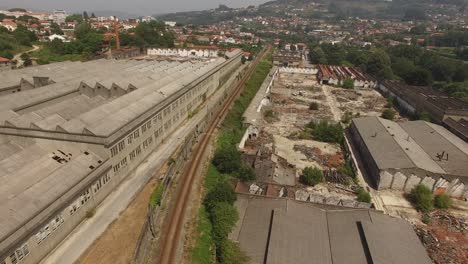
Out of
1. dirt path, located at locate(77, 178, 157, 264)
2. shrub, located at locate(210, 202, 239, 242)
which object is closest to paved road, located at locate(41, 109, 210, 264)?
dirt path, located at locate(77, 178, 157, 264)

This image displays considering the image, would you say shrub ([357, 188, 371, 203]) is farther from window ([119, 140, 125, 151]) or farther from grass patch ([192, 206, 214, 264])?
window ([119, 140, 125, 151])

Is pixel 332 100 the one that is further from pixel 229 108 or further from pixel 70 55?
pixel 70 55

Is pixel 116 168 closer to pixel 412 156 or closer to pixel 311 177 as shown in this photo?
pixel 311 177

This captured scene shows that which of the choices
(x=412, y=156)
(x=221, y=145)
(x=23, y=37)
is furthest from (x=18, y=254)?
(x=23, y=37)

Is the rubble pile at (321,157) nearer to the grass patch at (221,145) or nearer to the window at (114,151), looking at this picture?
the grass patch at (221,145)

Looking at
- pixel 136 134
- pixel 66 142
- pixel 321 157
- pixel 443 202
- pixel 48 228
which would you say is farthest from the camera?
pixel 321 157

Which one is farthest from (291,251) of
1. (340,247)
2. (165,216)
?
(165,216)

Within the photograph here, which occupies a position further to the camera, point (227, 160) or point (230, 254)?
point (227, 160)
